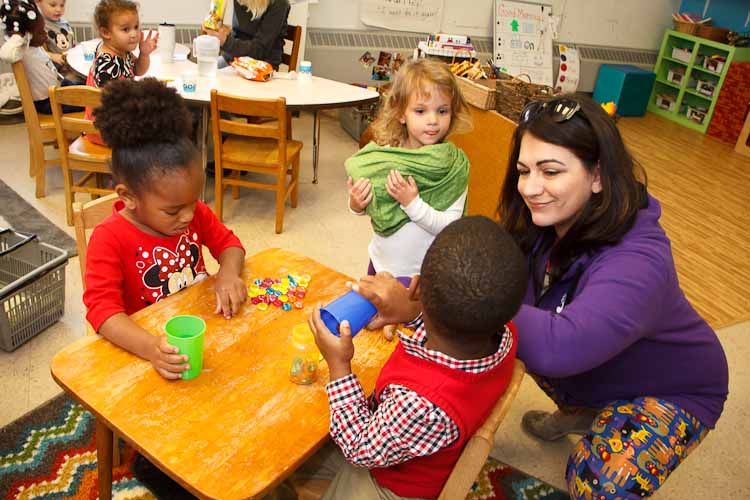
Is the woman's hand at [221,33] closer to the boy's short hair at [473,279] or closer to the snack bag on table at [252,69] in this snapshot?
the snack bag on table at [252,69]

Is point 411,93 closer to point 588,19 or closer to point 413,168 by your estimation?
point 413,168

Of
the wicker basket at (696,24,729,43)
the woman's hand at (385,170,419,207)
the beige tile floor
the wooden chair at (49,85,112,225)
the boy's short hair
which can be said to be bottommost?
the beige tile floor

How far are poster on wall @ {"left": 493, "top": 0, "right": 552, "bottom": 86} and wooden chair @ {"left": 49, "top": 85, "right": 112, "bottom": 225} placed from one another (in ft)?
14.7

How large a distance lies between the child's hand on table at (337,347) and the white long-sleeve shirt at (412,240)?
3.04ft

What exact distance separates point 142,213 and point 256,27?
10.5ft

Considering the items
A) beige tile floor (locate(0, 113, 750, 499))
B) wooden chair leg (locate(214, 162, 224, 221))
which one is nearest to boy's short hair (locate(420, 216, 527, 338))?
beige tile floor (locate(0, 113, 750, 499))

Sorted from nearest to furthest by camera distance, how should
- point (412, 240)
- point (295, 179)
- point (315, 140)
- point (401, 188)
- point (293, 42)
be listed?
point (401, 188) → point (412, 240) → point (295, 179) → point (315, 140) → point (293, 42)

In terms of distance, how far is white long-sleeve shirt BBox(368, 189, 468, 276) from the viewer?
2.05m

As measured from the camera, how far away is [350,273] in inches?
126

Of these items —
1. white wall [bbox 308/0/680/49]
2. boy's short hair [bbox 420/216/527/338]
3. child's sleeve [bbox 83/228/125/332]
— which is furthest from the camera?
white wall [bbox 308/0/680/49]

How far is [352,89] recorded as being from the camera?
3.89m

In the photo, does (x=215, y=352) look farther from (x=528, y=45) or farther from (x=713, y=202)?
(x=528, y=45)

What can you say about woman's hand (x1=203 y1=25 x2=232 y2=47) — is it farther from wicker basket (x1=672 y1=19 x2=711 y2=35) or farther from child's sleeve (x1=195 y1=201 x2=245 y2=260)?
wicker basket (x1=672 y1=19 x2=711 y2=35)

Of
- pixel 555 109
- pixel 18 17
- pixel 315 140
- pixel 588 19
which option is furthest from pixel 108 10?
pixel 588 19
